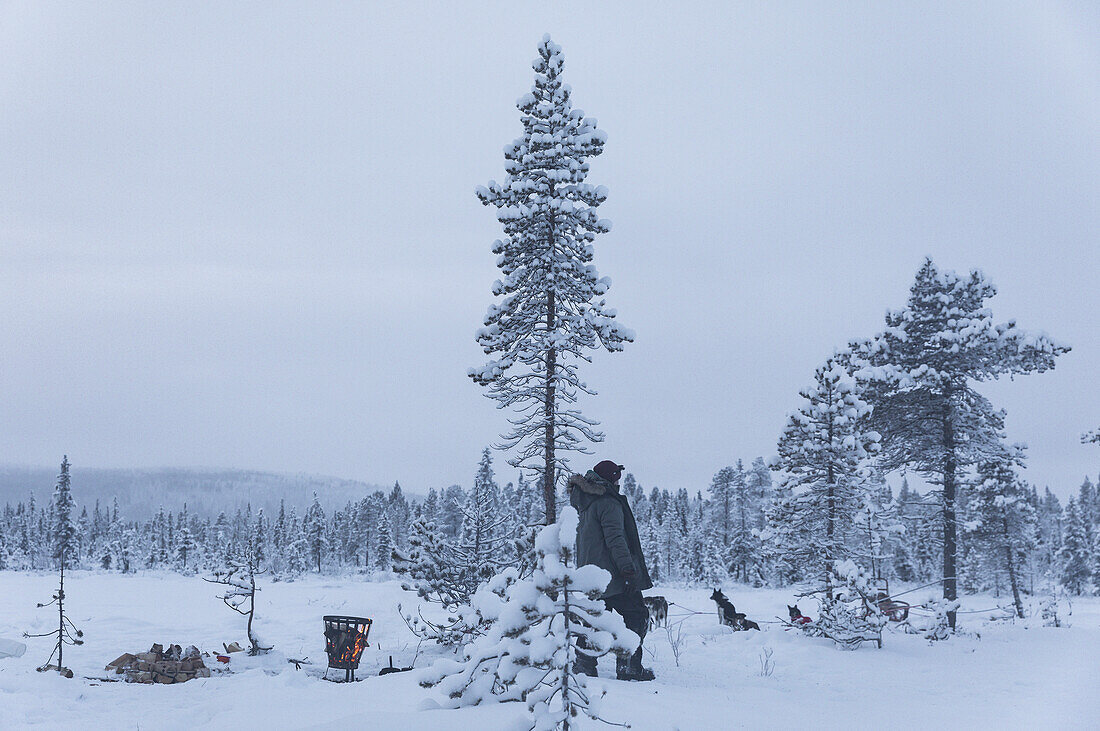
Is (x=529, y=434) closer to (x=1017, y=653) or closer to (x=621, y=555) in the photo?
(x=621, y=555)

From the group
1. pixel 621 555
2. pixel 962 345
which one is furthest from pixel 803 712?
pixel 962 345

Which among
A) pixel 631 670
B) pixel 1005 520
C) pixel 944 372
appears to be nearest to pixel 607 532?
pixel 631 670

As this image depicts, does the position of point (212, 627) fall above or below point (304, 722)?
below

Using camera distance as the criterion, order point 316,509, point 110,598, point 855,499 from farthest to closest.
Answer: point 316,509 < point 110,598 < point 855,499

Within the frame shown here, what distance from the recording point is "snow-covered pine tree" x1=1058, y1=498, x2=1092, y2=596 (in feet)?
175

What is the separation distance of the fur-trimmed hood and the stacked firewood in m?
7.78

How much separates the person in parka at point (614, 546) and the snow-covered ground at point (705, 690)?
1.69ft

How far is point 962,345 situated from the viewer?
689 inches

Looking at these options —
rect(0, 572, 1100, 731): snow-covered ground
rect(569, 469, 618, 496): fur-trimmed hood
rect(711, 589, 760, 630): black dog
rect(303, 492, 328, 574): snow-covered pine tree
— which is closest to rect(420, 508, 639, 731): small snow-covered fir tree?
rect(0, 572, 1100, 731): snow-covered ground

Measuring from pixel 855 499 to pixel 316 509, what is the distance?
8226cm

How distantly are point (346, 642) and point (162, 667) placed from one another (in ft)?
10.7

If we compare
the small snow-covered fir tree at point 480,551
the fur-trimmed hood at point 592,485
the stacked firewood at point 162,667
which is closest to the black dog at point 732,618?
the small snow-covered fir tree at point 480,551

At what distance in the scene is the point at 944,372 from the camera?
57.9 ft

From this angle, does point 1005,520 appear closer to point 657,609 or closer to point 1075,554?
point 657,609
